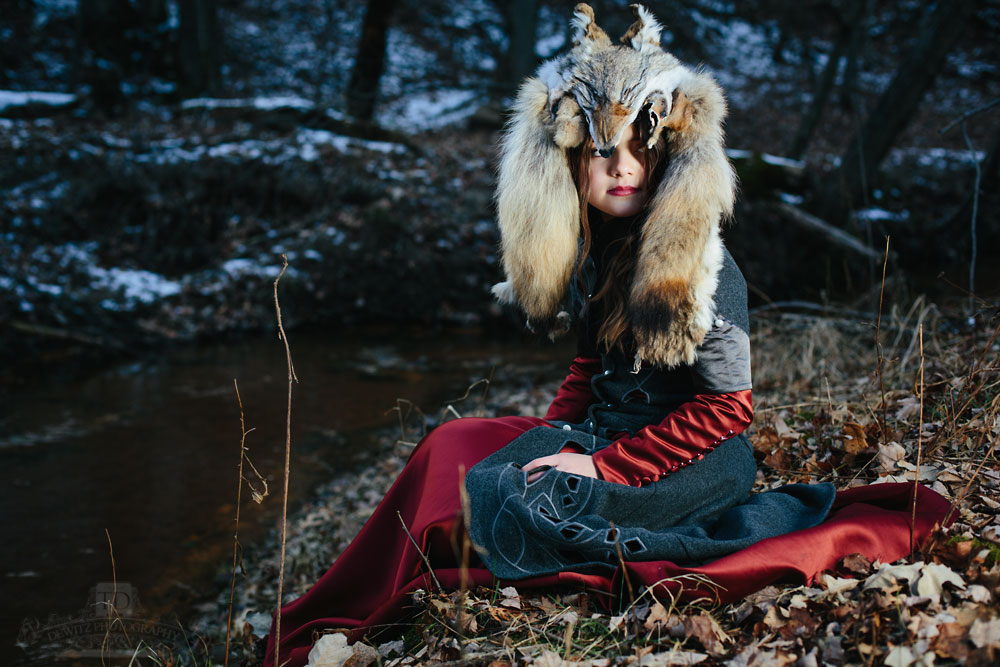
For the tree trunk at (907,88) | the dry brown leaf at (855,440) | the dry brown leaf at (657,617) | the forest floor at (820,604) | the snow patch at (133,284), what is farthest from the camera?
the snow patch at (133,284)

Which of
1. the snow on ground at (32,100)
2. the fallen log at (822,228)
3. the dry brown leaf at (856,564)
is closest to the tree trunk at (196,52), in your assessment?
the snow on ground at (32,100)

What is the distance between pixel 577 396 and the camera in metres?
2.65

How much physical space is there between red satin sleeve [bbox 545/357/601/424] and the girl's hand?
515 mm

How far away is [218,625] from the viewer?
11.1ft

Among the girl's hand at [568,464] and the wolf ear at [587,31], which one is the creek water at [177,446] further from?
the wolf ear at [587,31]

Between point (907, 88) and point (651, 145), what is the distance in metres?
7.17

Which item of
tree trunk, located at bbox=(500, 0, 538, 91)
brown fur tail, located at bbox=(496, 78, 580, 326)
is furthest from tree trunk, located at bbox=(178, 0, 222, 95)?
brown fur tail, located at bbox=(496, 78, 580, 326)

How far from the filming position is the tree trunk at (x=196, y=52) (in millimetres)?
13656

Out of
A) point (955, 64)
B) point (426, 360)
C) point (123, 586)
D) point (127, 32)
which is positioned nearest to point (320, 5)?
point (127, 32)

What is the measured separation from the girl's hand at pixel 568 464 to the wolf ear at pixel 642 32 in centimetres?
139

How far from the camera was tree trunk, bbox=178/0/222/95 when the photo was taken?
538 inches

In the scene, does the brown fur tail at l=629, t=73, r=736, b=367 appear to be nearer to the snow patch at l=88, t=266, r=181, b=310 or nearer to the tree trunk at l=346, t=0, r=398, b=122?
the snow patch at l=88, t=266, r=181, b=310

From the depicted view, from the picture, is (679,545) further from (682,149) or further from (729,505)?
(682,149)

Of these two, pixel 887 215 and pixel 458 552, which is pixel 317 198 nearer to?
pixel 458 552
